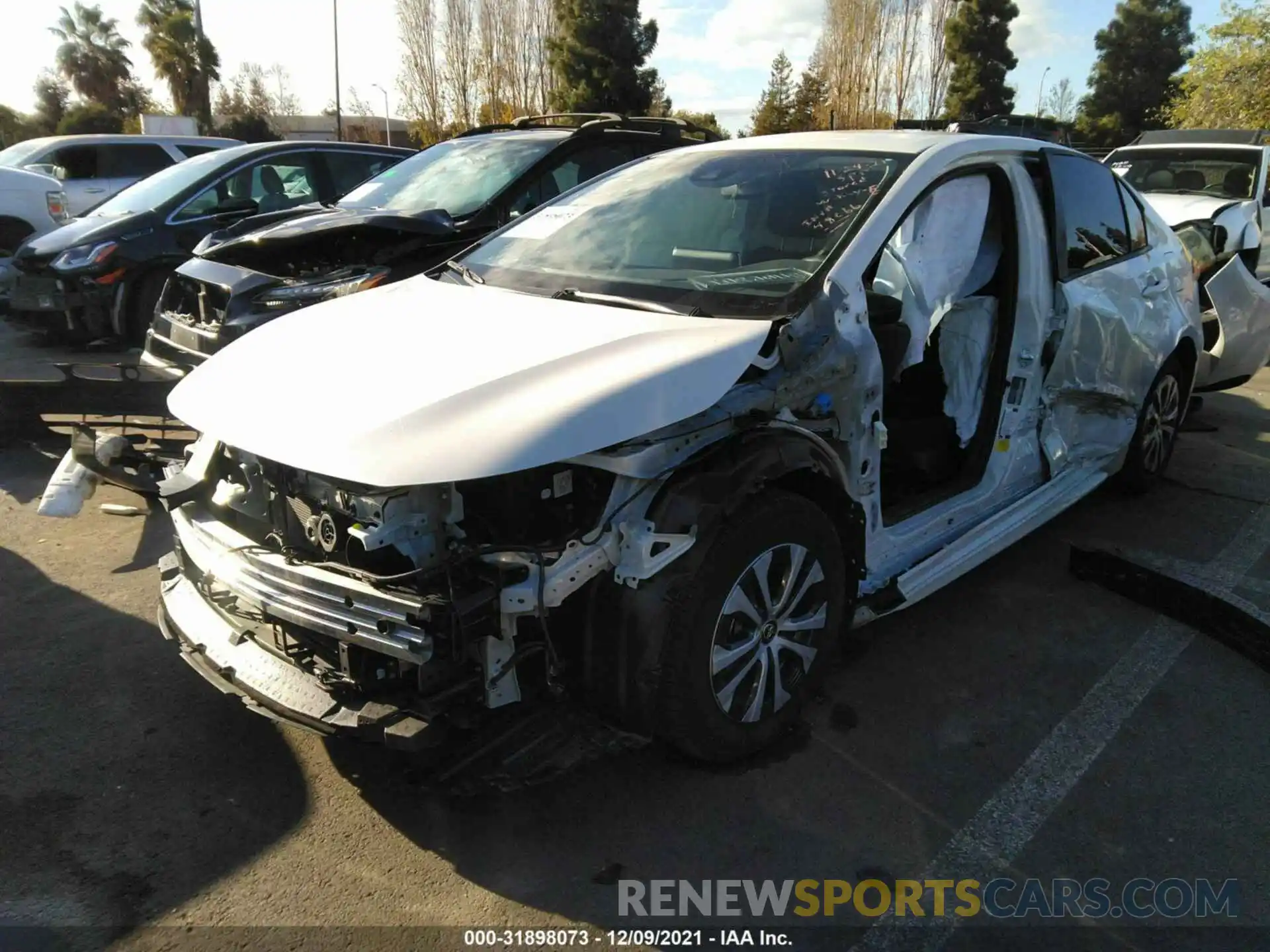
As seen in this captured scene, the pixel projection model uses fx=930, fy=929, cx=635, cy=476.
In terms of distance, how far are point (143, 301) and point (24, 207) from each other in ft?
12.5

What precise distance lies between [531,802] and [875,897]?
38.8 inches

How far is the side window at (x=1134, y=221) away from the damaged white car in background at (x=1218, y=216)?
1.18 meters

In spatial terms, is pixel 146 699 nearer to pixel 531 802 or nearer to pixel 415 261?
pixel 531 802

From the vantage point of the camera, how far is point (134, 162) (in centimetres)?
1309

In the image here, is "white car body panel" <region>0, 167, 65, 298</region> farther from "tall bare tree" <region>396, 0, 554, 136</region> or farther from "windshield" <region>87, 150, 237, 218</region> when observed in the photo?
"tall bare tree" <region>396, 0, 554, 136</region>

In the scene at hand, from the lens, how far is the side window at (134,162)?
13.0 metres

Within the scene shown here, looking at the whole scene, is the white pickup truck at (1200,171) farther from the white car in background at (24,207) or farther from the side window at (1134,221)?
the white car in background at (24,207)

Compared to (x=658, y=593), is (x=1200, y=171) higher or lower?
higher

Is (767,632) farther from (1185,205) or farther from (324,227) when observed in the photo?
(1185,205)

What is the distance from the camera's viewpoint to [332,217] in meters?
5.91

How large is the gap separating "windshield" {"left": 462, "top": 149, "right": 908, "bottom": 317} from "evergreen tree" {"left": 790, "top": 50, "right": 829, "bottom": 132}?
107ft

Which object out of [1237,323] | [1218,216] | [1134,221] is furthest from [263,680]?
[1218,216]

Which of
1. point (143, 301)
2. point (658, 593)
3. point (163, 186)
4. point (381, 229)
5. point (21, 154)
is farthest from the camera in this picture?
point (21, 154)

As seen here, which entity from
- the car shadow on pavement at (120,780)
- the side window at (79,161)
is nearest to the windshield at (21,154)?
the side window at (79,161)
